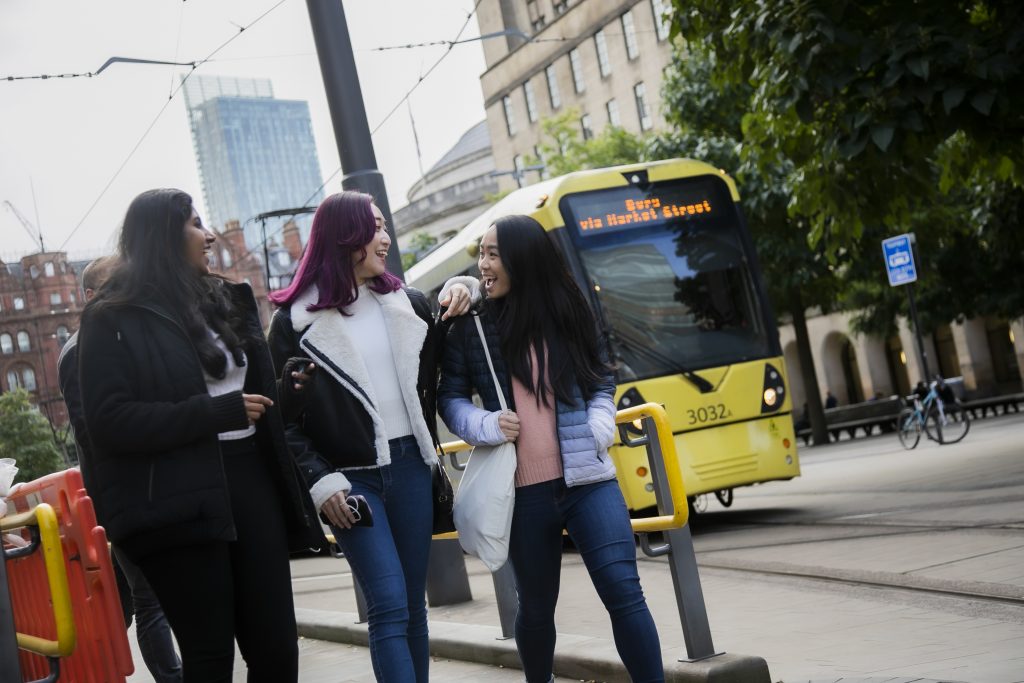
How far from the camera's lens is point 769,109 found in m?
11.2

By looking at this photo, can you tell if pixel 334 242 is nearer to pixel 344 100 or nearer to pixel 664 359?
pixel 344 100

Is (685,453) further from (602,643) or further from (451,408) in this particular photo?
(451,408)

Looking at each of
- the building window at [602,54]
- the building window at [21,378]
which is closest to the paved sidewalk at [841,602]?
the building window at [21,378]

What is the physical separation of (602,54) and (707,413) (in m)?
46.2

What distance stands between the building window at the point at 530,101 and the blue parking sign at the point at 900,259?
41.8 m

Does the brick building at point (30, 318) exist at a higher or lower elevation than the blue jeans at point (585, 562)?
higher

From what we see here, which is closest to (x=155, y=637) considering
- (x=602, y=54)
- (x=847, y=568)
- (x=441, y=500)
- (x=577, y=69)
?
(x=441, y=500)

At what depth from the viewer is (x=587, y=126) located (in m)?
59.1

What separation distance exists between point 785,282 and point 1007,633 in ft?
78.0

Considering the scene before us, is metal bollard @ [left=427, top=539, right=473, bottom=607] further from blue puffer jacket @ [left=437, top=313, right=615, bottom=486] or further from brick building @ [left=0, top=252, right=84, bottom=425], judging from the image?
brick building @ [left=0, top=252, right=84, bottom=425]

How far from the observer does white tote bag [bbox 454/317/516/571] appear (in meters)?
4.36

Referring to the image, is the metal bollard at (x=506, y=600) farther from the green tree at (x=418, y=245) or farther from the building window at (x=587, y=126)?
the green tree at (x=418, y=245)

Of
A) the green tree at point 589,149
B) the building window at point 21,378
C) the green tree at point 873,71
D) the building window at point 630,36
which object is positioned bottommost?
the building window at point 21,378

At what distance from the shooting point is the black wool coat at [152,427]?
11.5 feet
